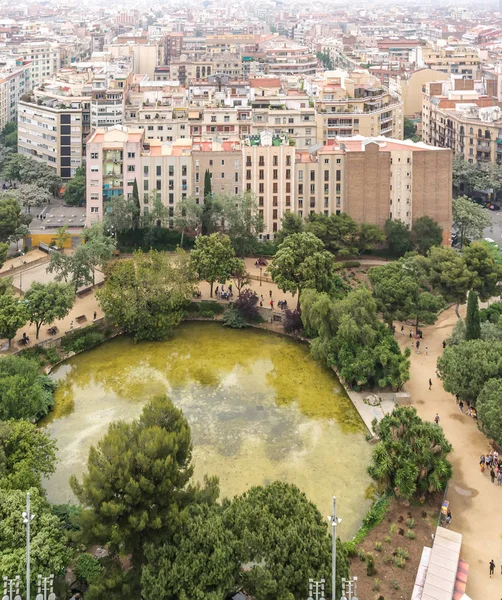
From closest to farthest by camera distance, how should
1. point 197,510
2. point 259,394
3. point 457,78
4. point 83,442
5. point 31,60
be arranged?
point 197,510 < point 83,442 < point 259,394 < point 457,78 < point 31,60

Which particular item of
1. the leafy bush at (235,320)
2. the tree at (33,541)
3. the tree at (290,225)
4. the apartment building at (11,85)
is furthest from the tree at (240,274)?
the apartment building at (11,85)

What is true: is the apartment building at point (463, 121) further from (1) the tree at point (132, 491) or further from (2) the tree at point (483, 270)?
(1) the tree at point (132, 491)

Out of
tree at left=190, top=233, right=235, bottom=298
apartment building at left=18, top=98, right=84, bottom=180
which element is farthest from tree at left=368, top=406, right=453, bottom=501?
apartment building at left=18, top=98, right=84, bottom=180

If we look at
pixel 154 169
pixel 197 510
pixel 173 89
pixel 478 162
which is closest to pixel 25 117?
pixel 173 89

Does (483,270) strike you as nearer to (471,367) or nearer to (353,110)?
(471,367)

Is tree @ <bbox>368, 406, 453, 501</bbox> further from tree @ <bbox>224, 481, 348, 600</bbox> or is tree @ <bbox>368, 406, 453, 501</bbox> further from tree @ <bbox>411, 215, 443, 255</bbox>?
tree @ <bbox>411, 215, 443, 255</bbox>

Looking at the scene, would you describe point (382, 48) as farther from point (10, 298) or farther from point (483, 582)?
point (483, 582)
